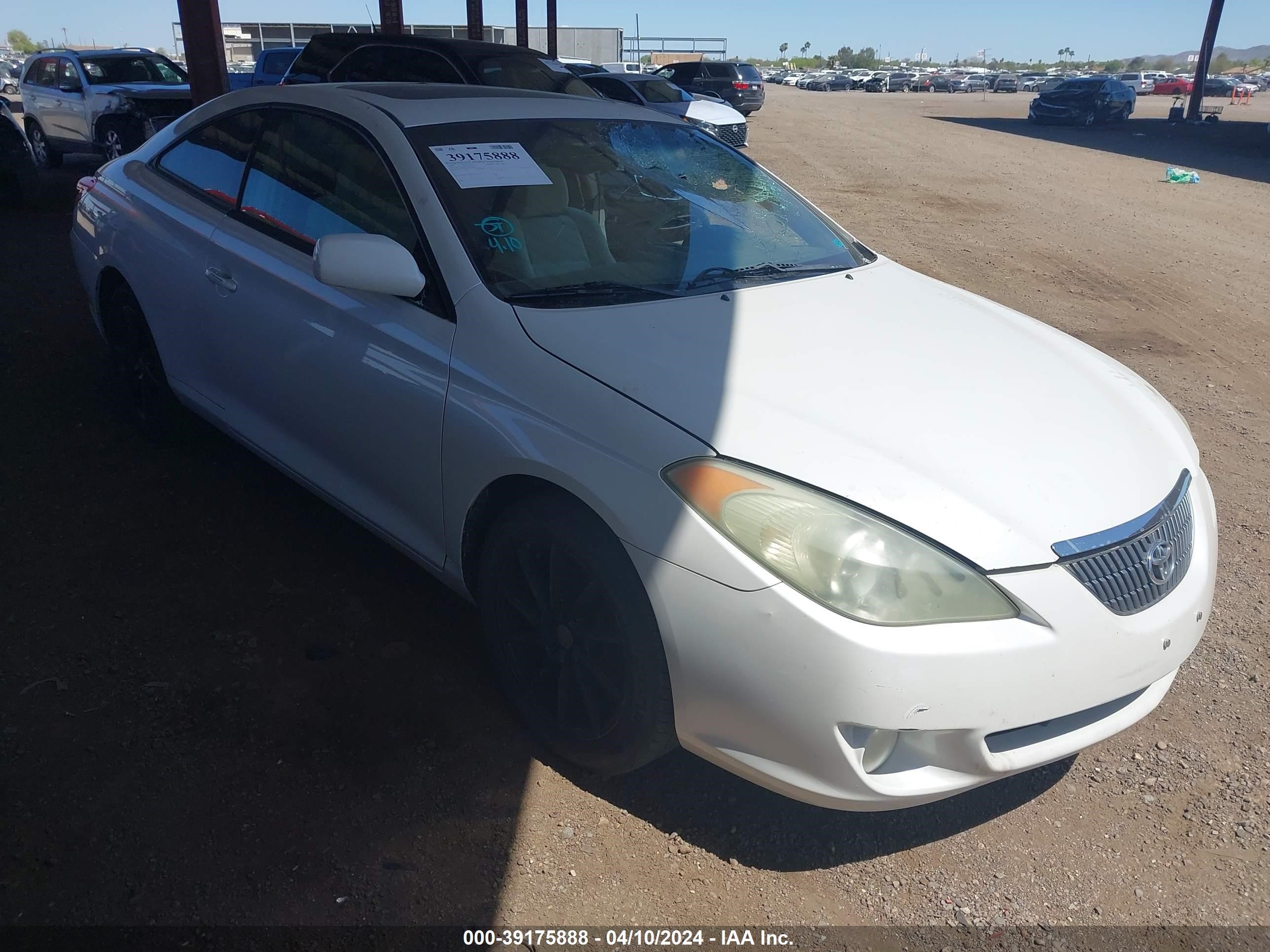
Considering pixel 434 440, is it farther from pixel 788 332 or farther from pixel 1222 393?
pixel 1222 393

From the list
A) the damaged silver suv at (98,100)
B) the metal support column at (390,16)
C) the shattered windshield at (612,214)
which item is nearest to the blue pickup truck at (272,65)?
the damaged silver suv at (98,100)

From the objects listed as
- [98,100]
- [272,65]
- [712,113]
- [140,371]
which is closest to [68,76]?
[98,100]

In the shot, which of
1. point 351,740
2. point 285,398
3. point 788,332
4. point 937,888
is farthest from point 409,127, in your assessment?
point 937,888

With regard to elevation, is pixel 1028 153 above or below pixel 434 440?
below

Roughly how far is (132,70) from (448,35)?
34.7 meters

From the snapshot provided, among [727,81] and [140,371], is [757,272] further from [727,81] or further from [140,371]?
[727,81]

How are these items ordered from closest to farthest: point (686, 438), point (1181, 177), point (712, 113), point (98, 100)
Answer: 1. point (686, 438)
2. point (98, 100)
3. point (712, 113)
4. point (1181, 177)

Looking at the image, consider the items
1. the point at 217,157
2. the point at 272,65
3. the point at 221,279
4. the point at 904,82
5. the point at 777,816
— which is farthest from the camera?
the point at 904,82

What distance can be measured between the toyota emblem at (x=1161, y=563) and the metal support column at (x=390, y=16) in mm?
13572

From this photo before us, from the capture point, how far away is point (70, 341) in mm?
5754

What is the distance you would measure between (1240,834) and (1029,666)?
3.19ft

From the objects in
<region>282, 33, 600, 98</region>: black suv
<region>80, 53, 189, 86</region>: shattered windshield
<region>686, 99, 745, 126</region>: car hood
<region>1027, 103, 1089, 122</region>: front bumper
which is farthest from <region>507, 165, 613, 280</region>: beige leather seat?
<region>1027, 103, 1089, 122</region>: front bumper

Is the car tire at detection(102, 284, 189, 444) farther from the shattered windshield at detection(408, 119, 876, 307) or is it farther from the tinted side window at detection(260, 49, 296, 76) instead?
the tinted side window at detection(260, 49, 296, 76)

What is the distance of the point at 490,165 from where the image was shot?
294cm
